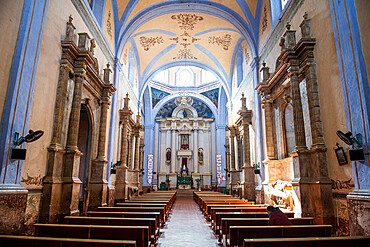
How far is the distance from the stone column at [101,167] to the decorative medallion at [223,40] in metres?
8.36

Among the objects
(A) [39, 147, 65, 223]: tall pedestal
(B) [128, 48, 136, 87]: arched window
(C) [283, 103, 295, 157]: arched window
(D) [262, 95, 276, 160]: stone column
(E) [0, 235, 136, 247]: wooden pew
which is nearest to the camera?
(E) [0, 235, 136, 247]: wooden pew

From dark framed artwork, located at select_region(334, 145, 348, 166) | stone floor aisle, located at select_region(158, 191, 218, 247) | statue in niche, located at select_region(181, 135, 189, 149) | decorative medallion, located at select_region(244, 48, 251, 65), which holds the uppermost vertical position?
decorative medallion, located at select_region(244, 48, 251, 65)

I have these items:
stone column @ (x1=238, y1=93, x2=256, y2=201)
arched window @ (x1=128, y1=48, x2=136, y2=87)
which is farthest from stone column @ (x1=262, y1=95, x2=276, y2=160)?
arched window @ (x1=128, y1=48, x2=136, y2=87)

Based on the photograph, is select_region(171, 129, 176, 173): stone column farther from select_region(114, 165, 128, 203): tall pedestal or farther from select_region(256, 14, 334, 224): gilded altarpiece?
select_region(256, 14, 334, 224): gilded altarpiece

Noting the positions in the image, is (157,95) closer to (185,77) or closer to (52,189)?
(185,77)

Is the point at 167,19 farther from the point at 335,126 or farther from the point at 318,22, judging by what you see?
the point at 335,126

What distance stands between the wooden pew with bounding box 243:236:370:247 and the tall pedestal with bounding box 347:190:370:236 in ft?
4.64

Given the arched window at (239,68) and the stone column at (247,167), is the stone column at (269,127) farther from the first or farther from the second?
the arched window at (239,68)

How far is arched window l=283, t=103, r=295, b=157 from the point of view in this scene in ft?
31.7

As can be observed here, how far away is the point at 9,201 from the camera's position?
4840 mm

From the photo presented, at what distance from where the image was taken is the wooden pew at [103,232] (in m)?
4.11

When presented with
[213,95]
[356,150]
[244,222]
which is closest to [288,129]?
[356,150]

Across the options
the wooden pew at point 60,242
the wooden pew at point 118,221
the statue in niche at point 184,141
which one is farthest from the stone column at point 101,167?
the statue in niche at point 184,141

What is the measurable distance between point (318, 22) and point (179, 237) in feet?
22.3
